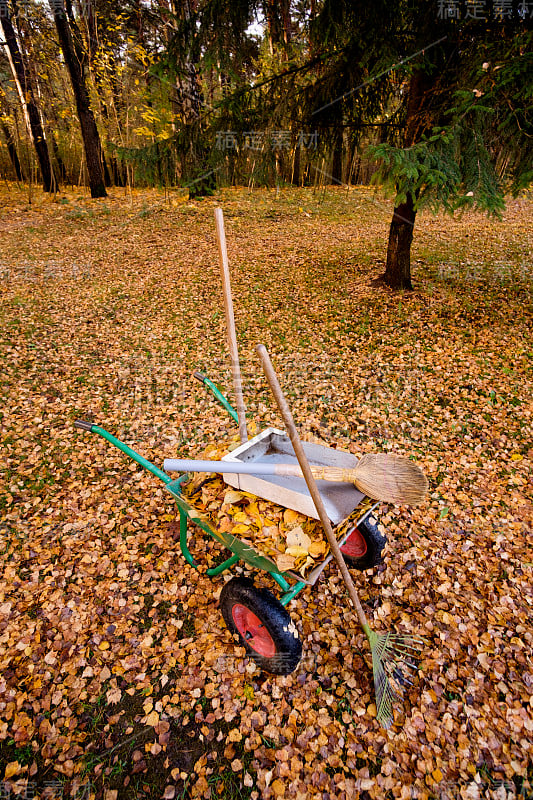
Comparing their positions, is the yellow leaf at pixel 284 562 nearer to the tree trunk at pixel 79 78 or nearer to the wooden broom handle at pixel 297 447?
the wooden broom handle at pixel 297 447

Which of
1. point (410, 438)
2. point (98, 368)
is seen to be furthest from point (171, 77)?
point (410, 438)

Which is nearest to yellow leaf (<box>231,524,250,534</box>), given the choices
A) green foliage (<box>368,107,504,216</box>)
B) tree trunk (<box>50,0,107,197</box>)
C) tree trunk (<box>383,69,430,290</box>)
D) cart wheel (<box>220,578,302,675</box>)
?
cart wheel (<box>220,578,302,675</box>)

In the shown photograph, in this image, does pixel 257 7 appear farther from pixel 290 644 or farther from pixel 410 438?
pixel 290 644

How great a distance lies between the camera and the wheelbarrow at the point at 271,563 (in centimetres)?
217

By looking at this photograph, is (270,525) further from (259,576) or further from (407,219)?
(407,219)

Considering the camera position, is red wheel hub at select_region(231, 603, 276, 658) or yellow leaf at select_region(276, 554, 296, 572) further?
red wheel hub at select_region(231, 603, 276, 658)

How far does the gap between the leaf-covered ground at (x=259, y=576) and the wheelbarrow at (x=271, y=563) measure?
274 millimetres

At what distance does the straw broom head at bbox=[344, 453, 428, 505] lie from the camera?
6.69ft

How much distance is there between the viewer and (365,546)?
9.61 feet

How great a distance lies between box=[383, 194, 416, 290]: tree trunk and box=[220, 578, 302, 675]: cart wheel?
6884 mm

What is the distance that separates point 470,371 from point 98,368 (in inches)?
223

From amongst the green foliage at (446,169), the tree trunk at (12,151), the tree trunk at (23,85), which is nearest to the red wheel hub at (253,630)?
the green foliage at (446,169)

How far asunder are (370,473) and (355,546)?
3.74 feet

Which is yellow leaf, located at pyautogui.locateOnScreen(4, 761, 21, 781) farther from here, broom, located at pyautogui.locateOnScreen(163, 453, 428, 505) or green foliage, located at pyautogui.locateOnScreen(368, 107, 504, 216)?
green foliage, located at pyautogui.locateOnScreen(368, 107, 504, 216)
